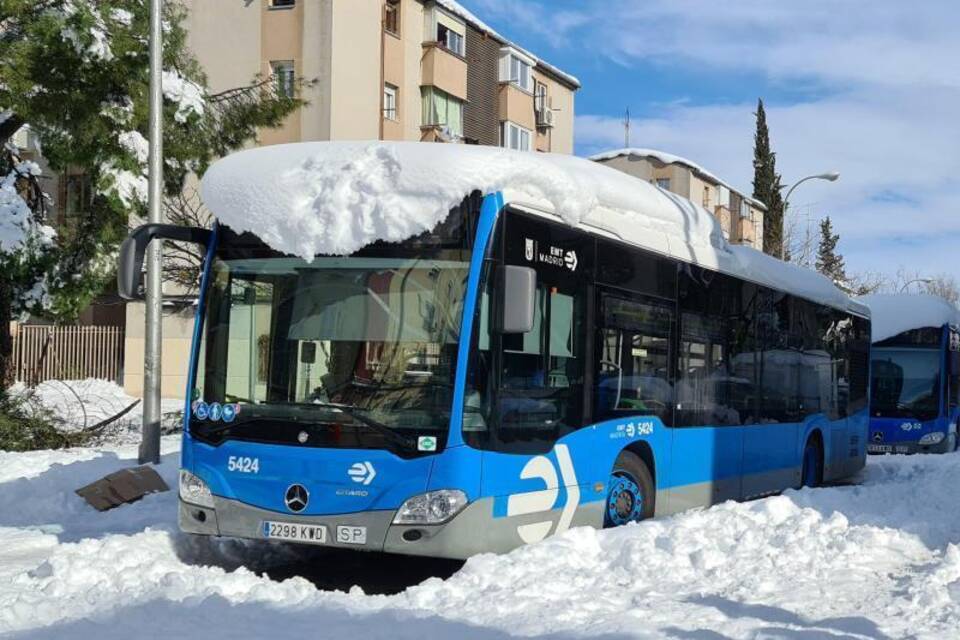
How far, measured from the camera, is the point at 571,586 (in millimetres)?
7180

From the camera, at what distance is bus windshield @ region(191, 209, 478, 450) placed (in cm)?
764

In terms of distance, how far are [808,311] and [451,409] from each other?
27.9 ft

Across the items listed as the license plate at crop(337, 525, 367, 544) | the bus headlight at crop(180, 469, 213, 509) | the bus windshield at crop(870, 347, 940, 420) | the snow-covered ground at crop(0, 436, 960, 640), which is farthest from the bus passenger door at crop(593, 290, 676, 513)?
the bus windshield at crop(870, 347, 940, 420)

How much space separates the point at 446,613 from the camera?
651 centimetres

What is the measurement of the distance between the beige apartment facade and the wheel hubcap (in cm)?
2094

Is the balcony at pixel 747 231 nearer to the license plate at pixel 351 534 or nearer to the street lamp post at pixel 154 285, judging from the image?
the street lamp post at pixel 154 285

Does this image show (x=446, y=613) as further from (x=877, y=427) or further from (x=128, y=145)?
(x=877, y=427)

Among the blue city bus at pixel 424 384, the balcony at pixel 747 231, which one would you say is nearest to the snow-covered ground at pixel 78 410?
the blue city bus at pixel 424 384

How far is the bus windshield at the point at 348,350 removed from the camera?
7.64 m

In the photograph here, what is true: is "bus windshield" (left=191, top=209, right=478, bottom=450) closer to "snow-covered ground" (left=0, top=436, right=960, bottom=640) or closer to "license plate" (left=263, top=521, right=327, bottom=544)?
"license plate" (left=263, top=521, right=327, bottom=544)

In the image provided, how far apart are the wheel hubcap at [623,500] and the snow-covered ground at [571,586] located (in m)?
0.68

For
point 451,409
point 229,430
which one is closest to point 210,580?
point 229,430

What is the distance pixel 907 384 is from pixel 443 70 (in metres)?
20.7

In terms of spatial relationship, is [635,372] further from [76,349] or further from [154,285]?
[76,349]
